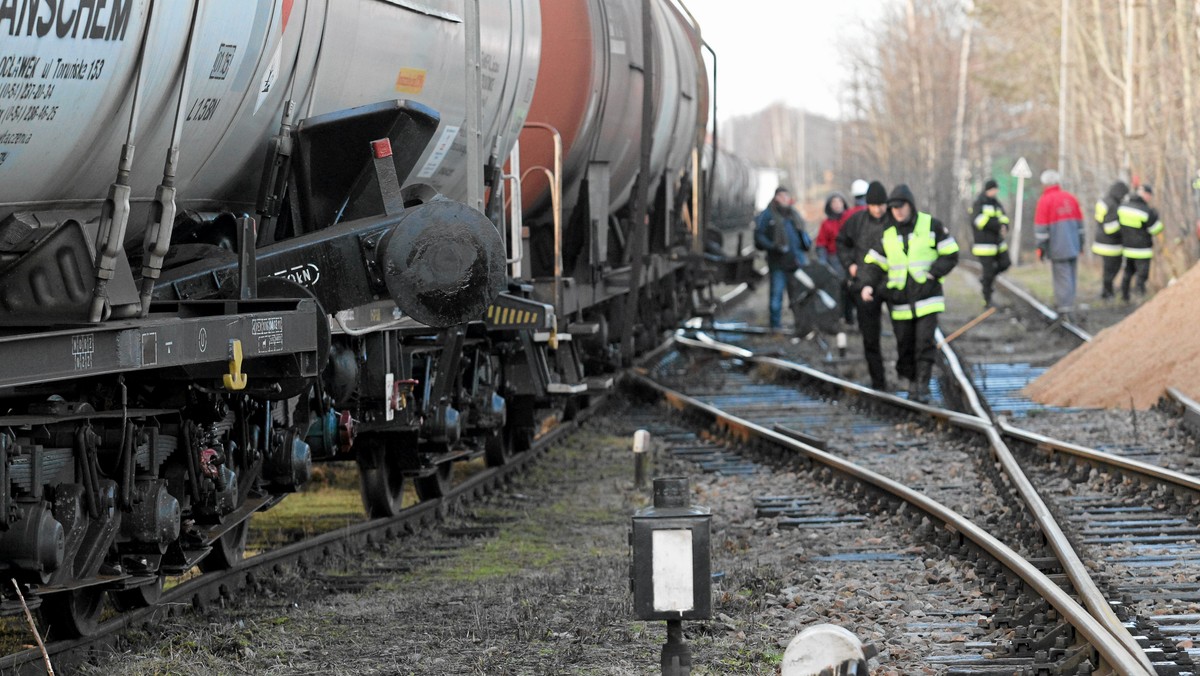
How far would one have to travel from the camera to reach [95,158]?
4.75m

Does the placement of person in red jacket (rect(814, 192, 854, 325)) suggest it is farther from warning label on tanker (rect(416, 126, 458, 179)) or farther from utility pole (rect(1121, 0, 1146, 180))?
warning label on tanker (rect(416, 126, 458, 179))

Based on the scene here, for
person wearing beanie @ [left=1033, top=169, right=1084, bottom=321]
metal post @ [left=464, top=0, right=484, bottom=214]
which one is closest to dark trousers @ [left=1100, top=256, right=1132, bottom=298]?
person wearing beanie @ [left=1033, top=169, right=1084, bottom=321]

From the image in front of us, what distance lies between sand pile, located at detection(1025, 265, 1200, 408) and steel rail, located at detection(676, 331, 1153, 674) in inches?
35.9

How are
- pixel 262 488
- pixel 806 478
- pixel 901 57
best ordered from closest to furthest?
pixel 262 488, pixel 806 478, pixel 901 57

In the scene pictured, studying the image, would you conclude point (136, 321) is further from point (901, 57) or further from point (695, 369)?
point (901, 57)

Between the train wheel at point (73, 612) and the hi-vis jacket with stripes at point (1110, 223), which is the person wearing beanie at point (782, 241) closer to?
the hi-vis jacket with stripes at point (1110, 223)

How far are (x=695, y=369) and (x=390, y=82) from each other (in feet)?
41.1

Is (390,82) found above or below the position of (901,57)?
below

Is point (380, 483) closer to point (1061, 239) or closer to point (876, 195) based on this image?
point (876, 195)

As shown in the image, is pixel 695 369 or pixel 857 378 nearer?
pixel 857 378

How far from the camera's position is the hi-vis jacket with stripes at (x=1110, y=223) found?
25094 mm

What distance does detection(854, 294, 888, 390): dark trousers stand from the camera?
14992 mm

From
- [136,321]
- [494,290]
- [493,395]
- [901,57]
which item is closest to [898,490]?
[493,395]

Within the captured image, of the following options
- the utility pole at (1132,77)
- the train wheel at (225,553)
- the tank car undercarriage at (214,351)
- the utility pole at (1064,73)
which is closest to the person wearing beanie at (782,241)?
the utility pole at (1132,77)
